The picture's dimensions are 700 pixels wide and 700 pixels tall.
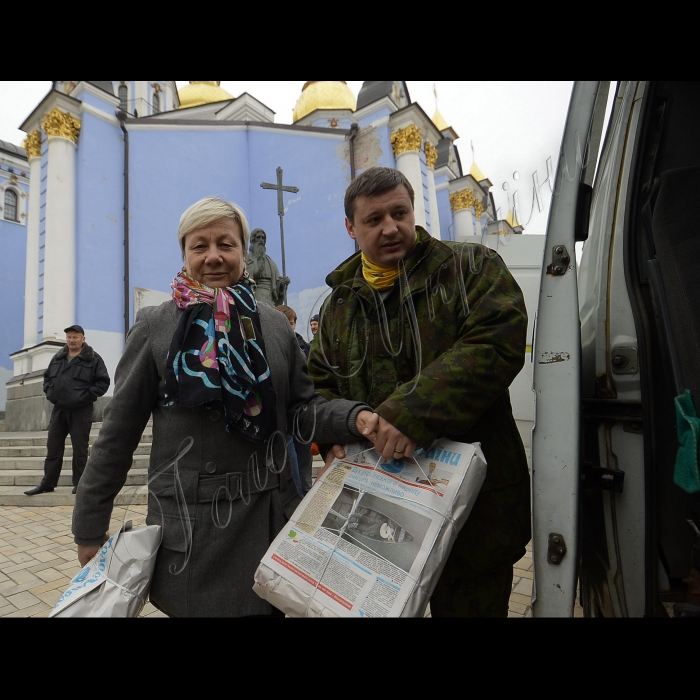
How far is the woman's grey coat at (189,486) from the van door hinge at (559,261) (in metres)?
0.59

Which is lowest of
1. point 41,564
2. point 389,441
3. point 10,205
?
point 41,564

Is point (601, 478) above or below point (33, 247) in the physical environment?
below

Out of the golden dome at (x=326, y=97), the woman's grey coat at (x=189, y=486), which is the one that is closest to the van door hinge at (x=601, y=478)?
the woman's grey coat at (x=189, y=486)

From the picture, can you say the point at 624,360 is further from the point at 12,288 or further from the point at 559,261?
the point at 12,288

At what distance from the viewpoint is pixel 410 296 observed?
128 centimetres

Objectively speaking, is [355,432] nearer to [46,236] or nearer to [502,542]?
[502,542]

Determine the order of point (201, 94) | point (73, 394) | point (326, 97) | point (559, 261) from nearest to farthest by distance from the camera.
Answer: point (559, 261), point (73, 394), point (326, 97), point (201, 94)

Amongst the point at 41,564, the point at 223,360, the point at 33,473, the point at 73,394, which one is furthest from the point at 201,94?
the point at 223,360

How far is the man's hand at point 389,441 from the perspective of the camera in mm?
1098

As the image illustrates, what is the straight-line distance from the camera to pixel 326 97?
14.9m

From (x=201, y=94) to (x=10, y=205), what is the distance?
839cm

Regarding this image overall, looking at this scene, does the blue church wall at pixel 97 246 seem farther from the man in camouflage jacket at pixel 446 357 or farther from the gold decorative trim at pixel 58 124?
the man in camouflage jacket at pixel 446 357

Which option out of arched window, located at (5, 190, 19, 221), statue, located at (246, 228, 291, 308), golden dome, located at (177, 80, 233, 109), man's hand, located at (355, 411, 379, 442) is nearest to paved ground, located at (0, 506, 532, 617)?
man's hand, located at (355, 411, 379, 442)

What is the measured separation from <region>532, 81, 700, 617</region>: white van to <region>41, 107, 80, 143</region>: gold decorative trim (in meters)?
11.7
